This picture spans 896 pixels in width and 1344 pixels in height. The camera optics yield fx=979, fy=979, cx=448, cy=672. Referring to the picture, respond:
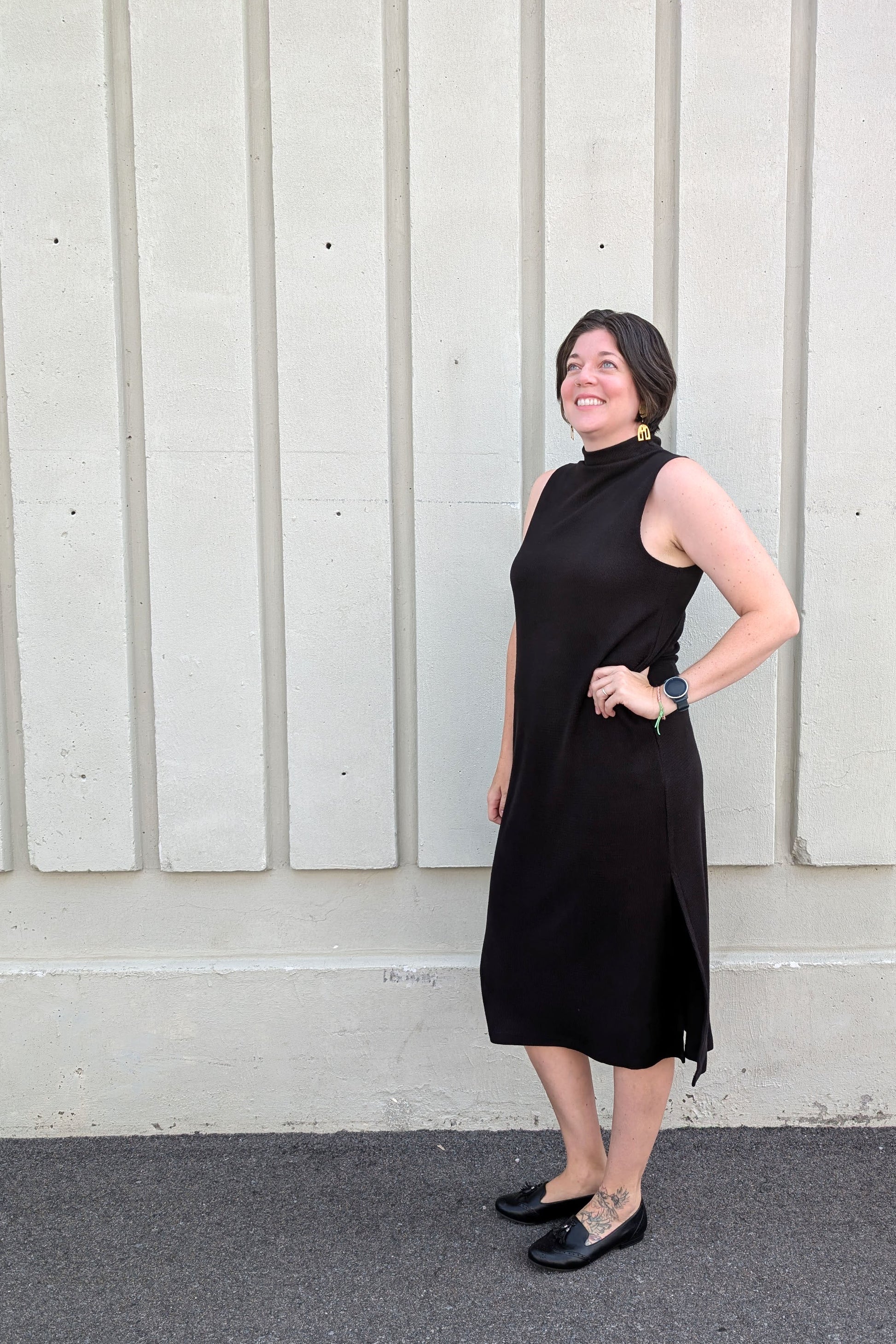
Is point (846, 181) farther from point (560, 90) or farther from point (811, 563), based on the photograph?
point (811, 563)

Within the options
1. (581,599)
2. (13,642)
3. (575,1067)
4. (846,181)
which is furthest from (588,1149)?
(846,181)

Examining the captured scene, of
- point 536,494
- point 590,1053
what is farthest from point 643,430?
point 590,1053

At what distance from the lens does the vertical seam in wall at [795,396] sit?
117 inches

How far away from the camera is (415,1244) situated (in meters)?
2.55

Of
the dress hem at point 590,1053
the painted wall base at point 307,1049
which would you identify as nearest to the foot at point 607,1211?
the dress hem at point 590,1053

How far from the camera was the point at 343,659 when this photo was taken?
3.13m

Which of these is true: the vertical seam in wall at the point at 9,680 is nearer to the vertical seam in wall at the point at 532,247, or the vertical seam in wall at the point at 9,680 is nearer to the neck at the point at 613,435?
the vertical seam in wall at the point at 532,247

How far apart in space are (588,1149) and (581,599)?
1.48 m

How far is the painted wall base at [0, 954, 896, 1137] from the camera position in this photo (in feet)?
10.4

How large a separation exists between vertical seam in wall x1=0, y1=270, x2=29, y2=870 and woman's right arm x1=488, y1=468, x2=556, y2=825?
5.13 ft

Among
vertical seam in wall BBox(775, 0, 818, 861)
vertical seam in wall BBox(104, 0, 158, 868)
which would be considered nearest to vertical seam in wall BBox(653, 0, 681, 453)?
vertical seam in wall BBox(775, 0, 818, 861)

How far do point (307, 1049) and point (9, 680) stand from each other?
5.04 ft

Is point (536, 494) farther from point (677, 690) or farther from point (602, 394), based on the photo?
point (677, 690)

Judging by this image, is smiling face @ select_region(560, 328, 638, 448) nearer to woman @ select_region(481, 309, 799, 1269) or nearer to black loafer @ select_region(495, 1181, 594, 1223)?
woman @ select_region(481, 309, 799, 1269)
